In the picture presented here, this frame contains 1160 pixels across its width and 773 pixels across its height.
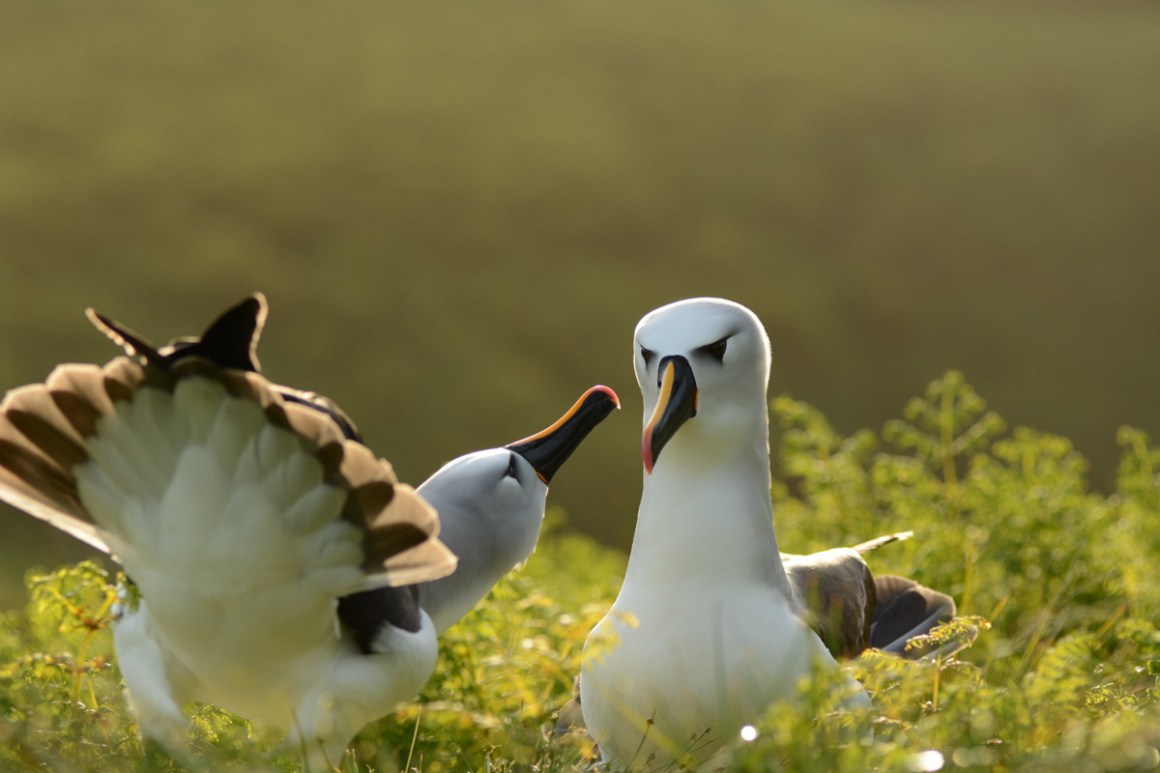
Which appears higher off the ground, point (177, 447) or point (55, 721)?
point (177, 447)

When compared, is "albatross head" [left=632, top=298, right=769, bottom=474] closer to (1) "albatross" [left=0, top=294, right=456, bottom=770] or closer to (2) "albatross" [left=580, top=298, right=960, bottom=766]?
(2) "albatross" [left=580, top=298, right=960, bottom=766]

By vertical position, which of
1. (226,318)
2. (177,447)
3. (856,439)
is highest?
(226,318)

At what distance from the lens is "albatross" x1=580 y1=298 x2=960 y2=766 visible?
2523 millimetres

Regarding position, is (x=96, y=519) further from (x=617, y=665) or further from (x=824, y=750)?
(x=824, y=750)

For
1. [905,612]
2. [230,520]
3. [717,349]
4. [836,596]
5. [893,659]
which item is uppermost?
[717,349]

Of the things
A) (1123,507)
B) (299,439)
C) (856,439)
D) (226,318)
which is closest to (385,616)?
(299,439)

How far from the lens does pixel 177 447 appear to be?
2.14 meters

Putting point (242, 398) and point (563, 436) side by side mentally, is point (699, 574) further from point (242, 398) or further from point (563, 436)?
point (242, 398)

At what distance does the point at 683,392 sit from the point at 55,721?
4.16 ft

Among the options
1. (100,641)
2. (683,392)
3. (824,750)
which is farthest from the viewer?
(100,641)

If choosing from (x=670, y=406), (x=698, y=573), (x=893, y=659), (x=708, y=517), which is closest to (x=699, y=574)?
(x=698, y=573)

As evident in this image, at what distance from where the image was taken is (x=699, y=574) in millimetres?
2615

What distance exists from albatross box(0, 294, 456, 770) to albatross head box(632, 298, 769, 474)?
22.4 inches

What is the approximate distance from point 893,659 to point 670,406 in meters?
0.61
